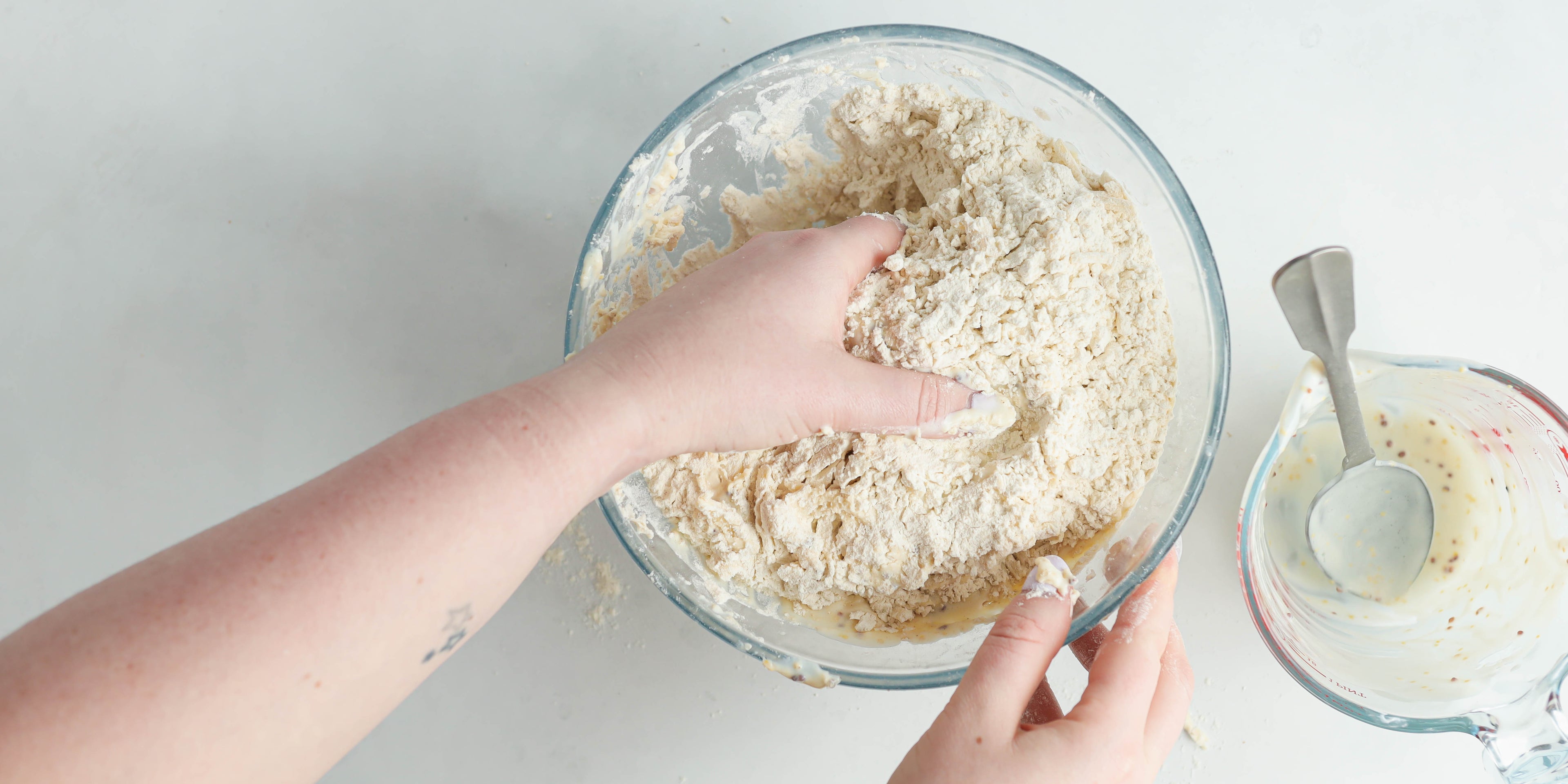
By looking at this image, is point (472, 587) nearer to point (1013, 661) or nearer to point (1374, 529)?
point (1013, 661)

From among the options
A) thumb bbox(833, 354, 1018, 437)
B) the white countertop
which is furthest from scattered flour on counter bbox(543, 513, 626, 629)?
thumb bbox(833, 354, 1018, 437)

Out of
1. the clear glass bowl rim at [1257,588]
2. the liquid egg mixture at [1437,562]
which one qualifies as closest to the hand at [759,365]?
the clear glass bowl rim at [1257,588]

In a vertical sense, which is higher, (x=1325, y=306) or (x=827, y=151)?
(x=827, y=151)

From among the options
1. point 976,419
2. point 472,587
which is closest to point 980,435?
point 976,419

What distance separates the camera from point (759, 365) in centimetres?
99

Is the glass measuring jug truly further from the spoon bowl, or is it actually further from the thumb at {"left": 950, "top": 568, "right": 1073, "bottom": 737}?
the thumb at {"left": 950, "top": 568, "right": 1073, "bottom": 737}

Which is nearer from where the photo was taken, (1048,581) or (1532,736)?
(1048,581)

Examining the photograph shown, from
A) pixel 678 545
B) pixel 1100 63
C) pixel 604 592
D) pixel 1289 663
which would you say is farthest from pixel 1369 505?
pixel 604 592

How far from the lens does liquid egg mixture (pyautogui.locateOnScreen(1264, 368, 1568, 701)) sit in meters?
1.24

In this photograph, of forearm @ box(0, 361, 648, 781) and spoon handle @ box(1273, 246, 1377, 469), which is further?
spoon handle @ box(1273, 246, 1377, 469)

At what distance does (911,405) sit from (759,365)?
7.8 inches

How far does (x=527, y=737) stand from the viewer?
1393mm

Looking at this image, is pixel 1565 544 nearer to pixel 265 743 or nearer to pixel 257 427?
pixel 265 743

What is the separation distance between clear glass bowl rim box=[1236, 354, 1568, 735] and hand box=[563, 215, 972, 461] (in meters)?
0.47
